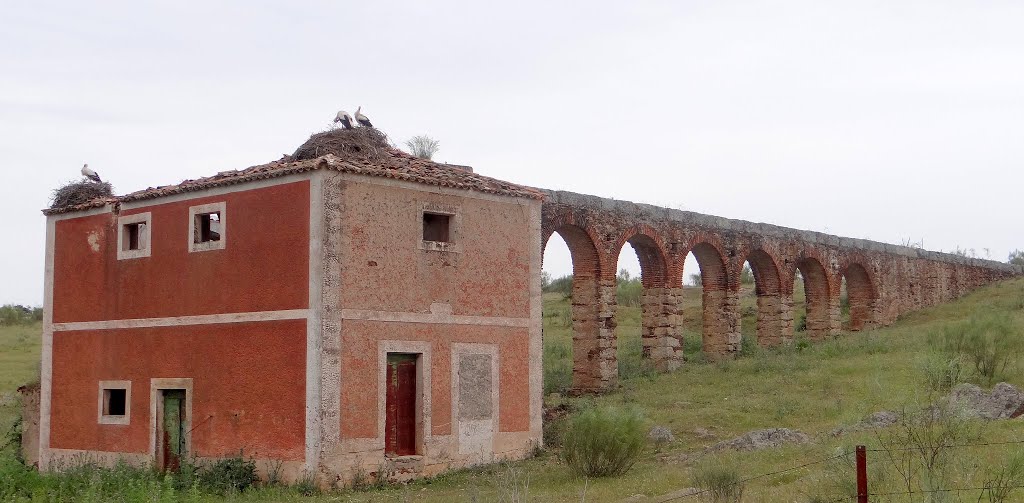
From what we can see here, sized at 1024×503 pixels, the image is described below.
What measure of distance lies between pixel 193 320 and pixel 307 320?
252 centimetres

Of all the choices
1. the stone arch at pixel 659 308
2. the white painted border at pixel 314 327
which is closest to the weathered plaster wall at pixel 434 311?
the white painted border at pixel 314 327

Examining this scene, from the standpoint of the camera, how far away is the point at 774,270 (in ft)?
98.1

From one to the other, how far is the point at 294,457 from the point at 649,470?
5.06m

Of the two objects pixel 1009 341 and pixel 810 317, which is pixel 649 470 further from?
pixel 810 317

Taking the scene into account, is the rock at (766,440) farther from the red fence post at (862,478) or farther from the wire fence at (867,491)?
the red fence post at (862,478)

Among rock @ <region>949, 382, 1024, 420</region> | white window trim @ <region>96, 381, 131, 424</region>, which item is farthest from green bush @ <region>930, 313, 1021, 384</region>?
white window trim @ <region>96, 381, 131, 424</region>

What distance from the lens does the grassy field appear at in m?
12.2

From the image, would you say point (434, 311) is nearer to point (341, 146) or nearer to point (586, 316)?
point (341, 146)

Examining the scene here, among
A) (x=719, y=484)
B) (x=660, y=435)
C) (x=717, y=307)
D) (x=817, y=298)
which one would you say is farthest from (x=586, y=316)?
(x=719, y=484)

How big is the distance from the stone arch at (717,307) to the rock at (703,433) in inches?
373

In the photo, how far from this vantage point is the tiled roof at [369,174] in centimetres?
1561

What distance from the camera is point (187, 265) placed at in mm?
16906

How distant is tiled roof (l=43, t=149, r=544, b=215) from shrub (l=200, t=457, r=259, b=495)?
13.8ft

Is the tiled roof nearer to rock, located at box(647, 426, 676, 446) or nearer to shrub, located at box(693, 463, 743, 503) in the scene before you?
rock, located at box(647, 426, 676, 446)
